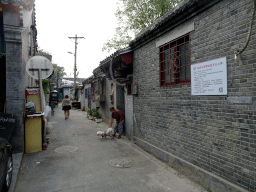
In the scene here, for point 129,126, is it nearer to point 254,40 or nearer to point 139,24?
point 254,40

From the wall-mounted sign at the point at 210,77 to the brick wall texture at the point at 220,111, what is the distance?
4.0 inches

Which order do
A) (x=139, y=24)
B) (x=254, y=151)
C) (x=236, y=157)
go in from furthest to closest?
(x=139, y=24) < (x=236, y=157) < (x=254, y=151)

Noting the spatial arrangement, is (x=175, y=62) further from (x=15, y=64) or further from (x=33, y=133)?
(x=33, y=133)

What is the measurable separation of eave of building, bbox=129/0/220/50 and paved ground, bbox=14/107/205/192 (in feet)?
12.2

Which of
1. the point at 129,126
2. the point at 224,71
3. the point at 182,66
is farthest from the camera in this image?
the point at 129,126

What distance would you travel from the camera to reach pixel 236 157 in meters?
3.21

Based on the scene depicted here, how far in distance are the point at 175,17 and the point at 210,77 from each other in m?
1.88

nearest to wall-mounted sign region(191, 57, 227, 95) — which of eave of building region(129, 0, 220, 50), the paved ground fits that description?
eave of building region(129, 0, 220, 50)

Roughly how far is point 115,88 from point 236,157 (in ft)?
24.1

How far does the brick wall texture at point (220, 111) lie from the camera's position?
3000 millimetres

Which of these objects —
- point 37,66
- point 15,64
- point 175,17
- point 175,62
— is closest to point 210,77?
point 175,62

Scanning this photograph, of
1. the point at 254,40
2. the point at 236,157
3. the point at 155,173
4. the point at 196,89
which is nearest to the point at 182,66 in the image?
the point at 196,89

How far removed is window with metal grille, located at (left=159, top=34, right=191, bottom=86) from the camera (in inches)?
182

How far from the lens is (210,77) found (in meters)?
3.71
